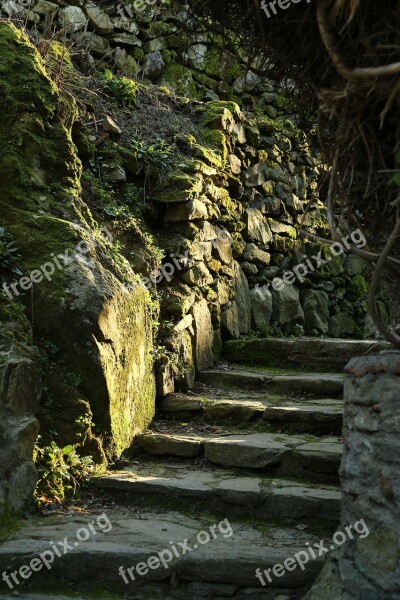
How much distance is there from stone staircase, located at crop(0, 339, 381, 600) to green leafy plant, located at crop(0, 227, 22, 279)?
1.17 m

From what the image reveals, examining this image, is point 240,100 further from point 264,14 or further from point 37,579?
point 37,579

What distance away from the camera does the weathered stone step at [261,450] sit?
11.8ft

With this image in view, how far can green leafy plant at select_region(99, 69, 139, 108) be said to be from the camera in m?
5.67

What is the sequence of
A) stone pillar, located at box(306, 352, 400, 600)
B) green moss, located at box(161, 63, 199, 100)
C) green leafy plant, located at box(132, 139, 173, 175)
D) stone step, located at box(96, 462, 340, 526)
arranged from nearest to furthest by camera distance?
stone pillar, located at box(306, 352, 400, 600), stone step, located at box(96, 462, 340, 526), green leafy plant, located at box(132, 139, 173, 175), green moss, located at box(161, 63, 199, 100)

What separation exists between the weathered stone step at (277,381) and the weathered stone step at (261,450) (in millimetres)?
748

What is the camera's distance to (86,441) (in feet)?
12.0

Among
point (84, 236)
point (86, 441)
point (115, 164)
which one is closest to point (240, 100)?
point (115, 164)

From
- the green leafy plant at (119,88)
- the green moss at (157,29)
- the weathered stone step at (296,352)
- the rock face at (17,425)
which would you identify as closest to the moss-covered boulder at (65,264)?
the rock face at (17,425)

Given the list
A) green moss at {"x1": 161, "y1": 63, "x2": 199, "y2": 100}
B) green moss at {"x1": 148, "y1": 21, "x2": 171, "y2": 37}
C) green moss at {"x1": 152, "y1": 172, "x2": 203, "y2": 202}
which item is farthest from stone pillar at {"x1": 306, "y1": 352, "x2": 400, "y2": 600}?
green moss at {"x1": 148, "y1": 21, "x2": 171, "y2": 37}

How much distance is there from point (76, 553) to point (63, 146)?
2436 millimetres

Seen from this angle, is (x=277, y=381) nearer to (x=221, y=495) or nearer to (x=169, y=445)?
(x=169, y=445)

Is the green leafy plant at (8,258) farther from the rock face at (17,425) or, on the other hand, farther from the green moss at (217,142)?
the green moss at (217,142)

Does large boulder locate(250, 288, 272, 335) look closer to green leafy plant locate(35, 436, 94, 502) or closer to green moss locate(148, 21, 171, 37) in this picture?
green moss locate(148, 21, 171, 37)

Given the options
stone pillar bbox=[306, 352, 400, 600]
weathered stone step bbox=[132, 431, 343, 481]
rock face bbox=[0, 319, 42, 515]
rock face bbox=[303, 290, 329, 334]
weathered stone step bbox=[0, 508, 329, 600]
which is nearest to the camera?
stone pillar bbox=[306, 352, 400, 600]
